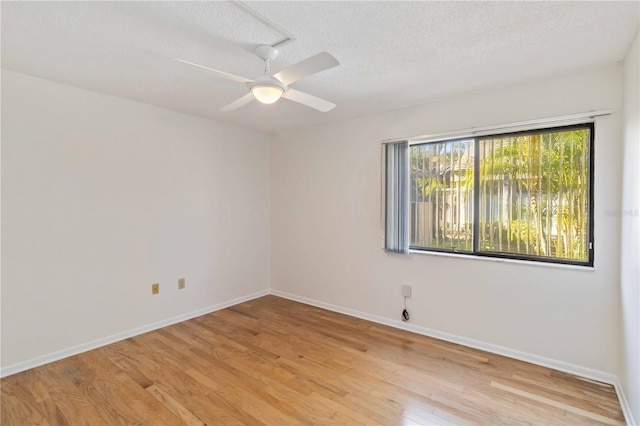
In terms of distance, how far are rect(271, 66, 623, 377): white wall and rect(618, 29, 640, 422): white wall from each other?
0.52ft

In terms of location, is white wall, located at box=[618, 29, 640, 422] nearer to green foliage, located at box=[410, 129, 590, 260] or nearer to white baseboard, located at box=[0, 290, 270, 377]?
green foliage, located at box=[410, 129, 590, 260]

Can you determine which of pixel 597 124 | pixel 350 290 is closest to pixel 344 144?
pixel 350 290

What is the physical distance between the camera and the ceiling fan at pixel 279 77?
5.59ft

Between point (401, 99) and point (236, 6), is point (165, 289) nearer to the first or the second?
point (236, 6)

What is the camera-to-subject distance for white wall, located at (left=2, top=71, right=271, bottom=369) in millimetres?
2570

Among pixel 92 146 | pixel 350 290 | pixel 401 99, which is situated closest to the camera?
pixel 92 146

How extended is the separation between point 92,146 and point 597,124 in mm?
4335

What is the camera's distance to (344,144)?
391cm

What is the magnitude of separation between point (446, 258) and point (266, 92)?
235 centimetres

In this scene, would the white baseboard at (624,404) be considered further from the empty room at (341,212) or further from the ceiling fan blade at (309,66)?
the ceiling fan blade at (309,66)

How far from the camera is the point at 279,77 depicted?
1906mm

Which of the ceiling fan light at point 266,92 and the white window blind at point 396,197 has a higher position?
the ceiling fan light at point 266,92

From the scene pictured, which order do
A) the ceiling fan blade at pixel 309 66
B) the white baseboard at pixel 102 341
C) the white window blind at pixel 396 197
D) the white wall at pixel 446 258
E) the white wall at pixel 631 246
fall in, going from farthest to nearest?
the white window blind at pixel 396 197 → the white baseboard at pixel 102 341 → the white wall at pixel 446 258 → the white wall at pixel 631 246 → the ceiling fan blade at pixel 309 66

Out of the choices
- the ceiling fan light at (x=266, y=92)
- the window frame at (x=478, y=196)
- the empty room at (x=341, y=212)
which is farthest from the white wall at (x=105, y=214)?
the window frame at (x=478, y=196)
